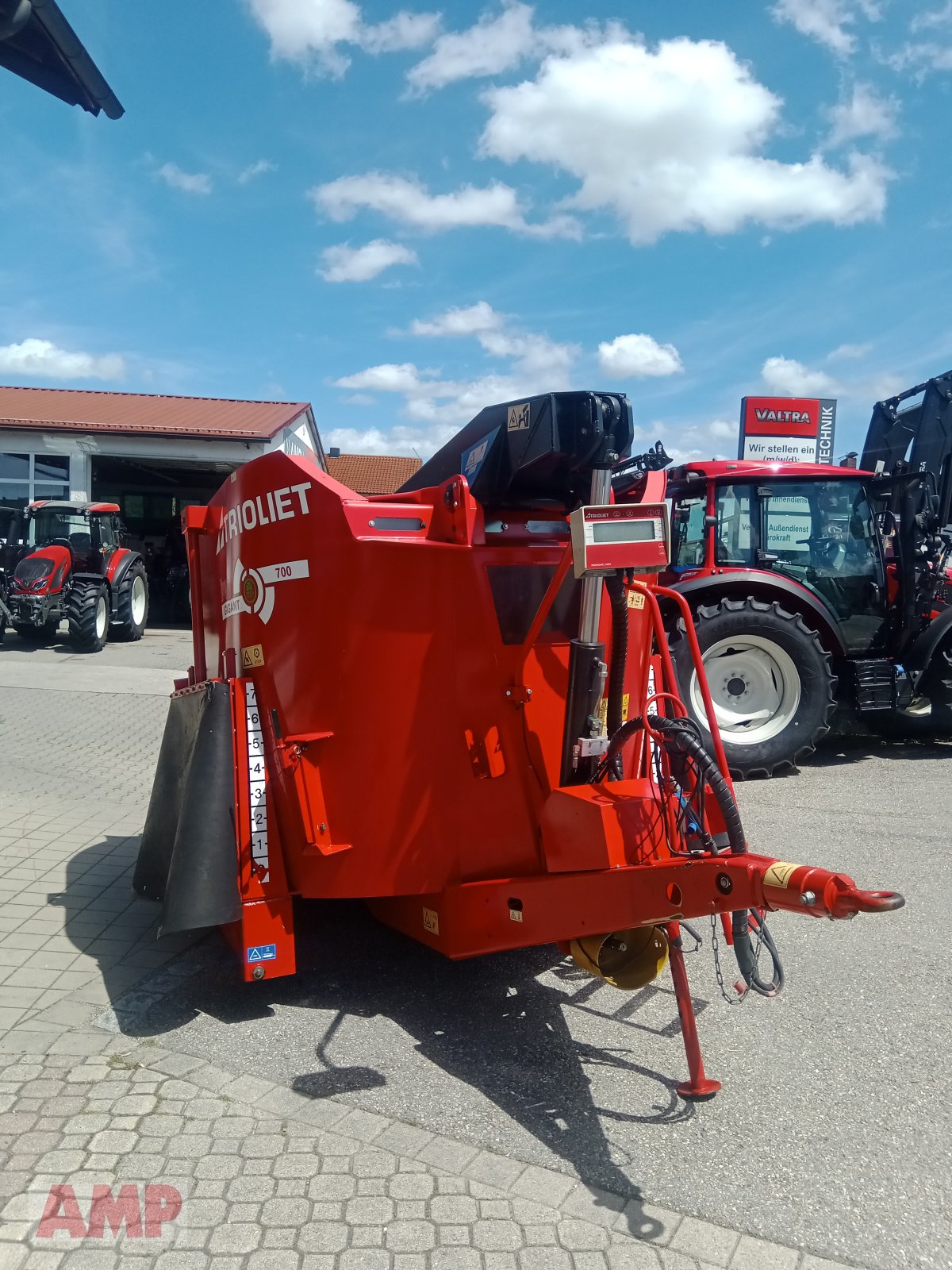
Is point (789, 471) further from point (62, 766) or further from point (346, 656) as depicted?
point (62, 766)

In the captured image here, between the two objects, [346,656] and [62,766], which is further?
[62,766]

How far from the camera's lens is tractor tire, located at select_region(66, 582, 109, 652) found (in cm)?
1461

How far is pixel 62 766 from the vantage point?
24.4 feet

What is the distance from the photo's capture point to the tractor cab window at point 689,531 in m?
7.84

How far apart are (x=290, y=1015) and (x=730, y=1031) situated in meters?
1.59

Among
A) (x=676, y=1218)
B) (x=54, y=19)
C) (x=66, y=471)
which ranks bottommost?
(x=676, y=1218)

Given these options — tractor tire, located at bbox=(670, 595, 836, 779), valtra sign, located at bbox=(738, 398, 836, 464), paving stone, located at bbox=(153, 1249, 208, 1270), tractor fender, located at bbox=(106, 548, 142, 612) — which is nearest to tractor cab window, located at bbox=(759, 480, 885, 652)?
tractor tire, located at bbox=(670, 595, 836, 779)

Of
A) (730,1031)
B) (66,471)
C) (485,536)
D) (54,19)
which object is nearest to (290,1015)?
(730,1031)

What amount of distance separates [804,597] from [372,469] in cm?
4277

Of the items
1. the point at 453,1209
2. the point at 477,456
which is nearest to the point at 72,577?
the point at 477,456

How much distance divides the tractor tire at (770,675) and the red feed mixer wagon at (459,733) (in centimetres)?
366

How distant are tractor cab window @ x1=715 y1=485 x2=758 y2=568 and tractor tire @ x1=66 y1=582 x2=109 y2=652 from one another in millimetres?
10329

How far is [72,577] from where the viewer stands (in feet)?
50.4

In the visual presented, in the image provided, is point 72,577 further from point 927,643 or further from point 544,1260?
point 544,1260
